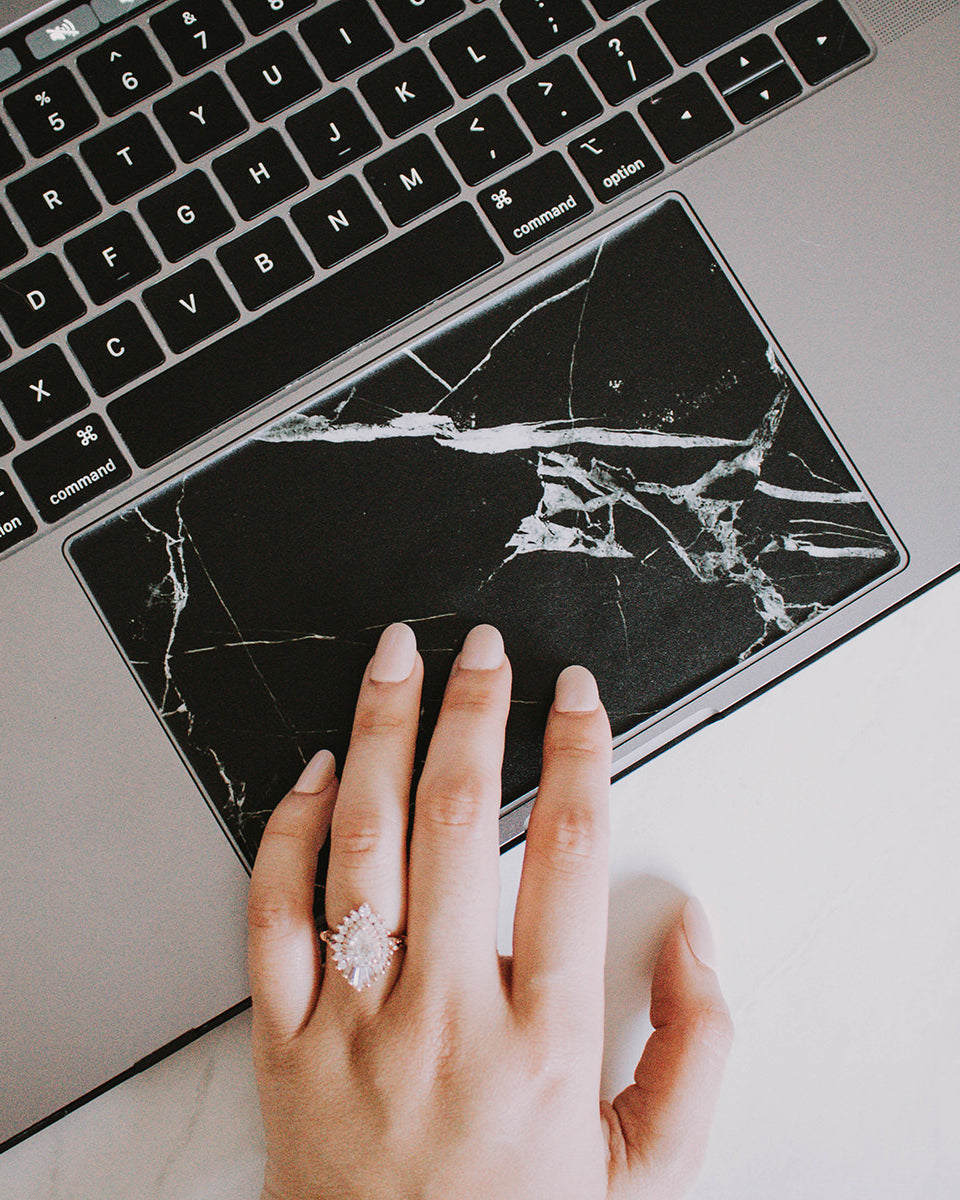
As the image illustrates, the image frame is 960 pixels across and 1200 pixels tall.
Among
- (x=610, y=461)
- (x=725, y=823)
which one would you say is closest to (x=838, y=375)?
(x=610, y=461)

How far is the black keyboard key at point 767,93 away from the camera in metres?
0.41

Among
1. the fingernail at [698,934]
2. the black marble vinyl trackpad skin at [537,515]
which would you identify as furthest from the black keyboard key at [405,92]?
the fingernail at [698,934]

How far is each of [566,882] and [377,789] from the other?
0.38 feet

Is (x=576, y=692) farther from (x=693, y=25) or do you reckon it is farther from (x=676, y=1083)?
(x=693, y=25)

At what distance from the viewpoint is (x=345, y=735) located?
0.42 metres

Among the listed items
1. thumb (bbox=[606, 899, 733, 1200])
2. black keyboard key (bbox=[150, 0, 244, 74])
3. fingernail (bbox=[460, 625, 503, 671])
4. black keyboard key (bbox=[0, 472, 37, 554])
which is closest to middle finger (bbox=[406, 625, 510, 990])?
fingernail (bbox=[460, 625, 503, 671])

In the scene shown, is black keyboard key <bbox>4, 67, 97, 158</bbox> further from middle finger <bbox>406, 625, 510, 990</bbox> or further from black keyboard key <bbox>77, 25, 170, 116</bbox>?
middle finger <bbox>406, 625, 510, 990</bbox>

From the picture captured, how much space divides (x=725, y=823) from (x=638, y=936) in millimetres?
91

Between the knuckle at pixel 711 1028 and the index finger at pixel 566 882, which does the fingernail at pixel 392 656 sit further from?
the knuckle at pixel 711 1028

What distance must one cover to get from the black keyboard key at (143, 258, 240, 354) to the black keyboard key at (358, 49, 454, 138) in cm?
12

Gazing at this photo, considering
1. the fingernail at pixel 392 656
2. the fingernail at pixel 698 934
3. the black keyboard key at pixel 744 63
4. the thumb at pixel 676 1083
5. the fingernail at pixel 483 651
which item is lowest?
the thumb at pixel 676 1083

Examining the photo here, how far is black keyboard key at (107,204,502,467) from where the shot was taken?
392 millimetres

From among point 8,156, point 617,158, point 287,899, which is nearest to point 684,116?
point 617,158

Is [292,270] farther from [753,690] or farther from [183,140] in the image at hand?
[753,690]
